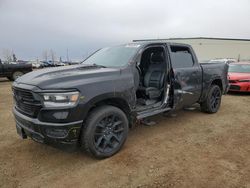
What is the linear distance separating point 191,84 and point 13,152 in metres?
3.94

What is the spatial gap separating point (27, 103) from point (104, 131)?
1235mm

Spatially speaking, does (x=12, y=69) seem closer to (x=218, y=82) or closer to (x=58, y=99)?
(x=218, y=82)

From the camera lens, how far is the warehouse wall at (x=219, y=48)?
156ft

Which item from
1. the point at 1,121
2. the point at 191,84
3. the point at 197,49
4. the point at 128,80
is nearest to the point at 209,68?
the point at 191,84

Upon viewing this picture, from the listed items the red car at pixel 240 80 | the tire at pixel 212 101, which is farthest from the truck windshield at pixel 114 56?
the red car at pixel 240 80

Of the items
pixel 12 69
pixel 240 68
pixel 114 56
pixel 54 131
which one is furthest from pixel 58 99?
pixel 12 69

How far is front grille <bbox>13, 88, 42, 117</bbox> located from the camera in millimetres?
3248

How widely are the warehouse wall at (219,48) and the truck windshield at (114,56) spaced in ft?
146

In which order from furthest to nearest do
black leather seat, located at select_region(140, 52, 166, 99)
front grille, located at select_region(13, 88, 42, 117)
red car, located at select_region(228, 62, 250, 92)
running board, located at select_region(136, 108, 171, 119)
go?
1. red car, located at select_region(228, 62, 250, 92)
2. black leather seat, located at select_region(140, 52, 166, 99)
3. running board, located at select_region(136, 108, 171, 119)
4. front grille, located at select_region(13, 88, 42, 117)

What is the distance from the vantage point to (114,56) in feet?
15.4

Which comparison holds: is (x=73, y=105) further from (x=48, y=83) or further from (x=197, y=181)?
(x=197, y=181)

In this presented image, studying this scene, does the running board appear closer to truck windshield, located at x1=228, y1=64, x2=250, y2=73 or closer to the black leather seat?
the black leather seat

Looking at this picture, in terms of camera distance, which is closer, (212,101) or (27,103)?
(27,103)

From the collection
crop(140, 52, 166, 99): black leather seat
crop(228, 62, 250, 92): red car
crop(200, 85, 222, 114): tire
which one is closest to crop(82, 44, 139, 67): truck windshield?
crop(140, 52, 166, 99): black leather seat
